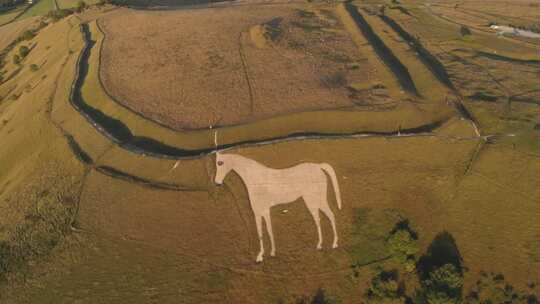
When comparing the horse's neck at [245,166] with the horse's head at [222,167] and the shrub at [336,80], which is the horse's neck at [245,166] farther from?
the shrub at [336,80]

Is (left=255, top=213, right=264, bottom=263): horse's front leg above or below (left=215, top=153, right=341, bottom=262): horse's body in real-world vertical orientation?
below

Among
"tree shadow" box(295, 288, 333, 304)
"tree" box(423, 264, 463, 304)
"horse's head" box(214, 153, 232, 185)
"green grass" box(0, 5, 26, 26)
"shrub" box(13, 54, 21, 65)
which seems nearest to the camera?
"tree" box(423, 264, 463, 304)

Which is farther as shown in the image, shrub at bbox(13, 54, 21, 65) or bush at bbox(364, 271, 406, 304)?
shrub at bbox(13, 54, 21, 65)

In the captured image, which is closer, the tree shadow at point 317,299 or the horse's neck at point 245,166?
the tree shadow at point 317,299

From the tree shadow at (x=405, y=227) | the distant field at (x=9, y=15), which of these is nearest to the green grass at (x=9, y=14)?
the distant field at (x=9, y=15)

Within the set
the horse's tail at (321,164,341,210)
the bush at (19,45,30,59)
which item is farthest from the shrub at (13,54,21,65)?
the horse's tail at (321,164,341,210)

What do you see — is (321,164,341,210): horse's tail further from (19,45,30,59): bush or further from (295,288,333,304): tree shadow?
(19,45,30,59): bush

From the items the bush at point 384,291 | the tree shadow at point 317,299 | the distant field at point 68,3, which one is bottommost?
the tree shadow at point 317,299
